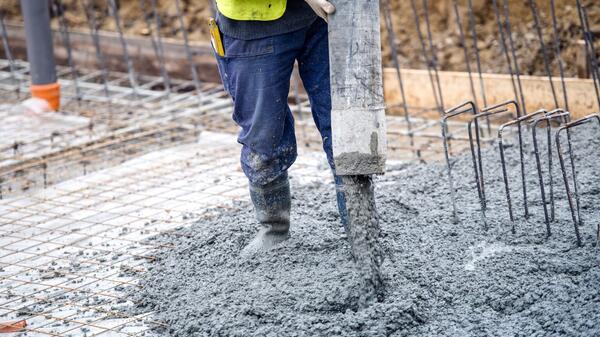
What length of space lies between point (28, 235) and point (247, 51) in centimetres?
194

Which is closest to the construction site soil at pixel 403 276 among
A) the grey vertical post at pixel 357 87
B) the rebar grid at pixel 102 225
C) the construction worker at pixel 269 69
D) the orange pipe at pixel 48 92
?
the rebar grid at pixel 102 225

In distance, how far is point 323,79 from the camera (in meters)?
3.73

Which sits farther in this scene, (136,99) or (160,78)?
(160,78)

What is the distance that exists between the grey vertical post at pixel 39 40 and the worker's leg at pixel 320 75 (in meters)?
4.18

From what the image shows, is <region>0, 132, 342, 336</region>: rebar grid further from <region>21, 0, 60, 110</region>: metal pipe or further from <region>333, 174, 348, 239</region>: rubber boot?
<region>21, 0, 60, 110</region>: metal pipe

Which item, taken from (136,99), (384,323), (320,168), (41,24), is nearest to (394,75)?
(320,168)

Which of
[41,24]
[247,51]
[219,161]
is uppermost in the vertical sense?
[41,24]

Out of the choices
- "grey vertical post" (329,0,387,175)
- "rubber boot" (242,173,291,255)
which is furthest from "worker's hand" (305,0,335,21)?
"rubber boot" (242,173,291,255)

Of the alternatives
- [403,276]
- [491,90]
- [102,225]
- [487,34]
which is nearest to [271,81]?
[403,276]

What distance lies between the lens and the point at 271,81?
146 inches

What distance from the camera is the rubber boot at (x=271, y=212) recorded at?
13.1ft

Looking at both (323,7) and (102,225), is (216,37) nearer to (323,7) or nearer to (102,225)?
(323,7)

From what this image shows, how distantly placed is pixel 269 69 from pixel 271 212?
70 cm

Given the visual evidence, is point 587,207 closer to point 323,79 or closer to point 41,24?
point 323,79
